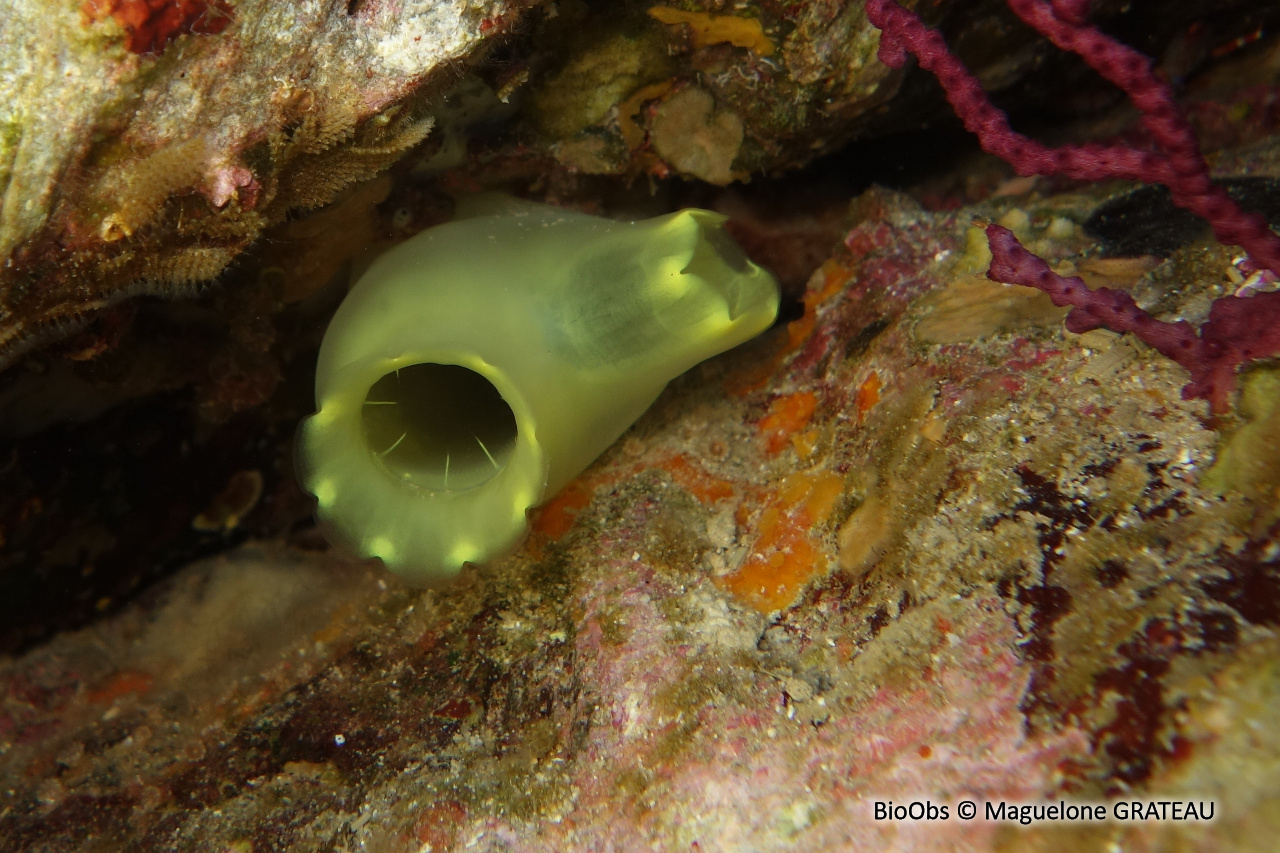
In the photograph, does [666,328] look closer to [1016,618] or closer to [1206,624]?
[1016,618]

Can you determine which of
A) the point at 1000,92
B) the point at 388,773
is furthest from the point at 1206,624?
the point at 1000,92

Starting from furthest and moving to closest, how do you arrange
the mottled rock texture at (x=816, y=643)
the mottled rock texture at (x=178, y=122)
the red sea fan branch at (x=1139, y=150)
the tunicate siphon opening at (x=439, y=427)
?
the tunicate siphon opening at (x=439, y=427) → the red sea fan branch at (x=1139, y=150) → the mottled rock texture at (x=178, y=122) → the mottled rock texture at (x=816, y=643)

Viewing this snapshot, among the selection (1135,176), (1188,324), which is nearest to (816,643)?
(1188,324)

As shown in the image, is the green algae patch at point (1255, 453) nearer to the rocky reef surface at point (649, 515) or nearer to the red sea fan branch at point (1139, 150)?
the rocky reef surface at point (649, 515)

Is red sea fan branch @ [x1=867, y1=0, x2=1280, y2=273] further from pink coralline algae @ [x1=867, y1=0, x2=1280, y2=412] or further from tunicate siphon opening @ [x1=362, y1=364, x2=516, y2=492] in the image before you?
tunicate siphon opening @ [x1=362, y1=364, x2=516, y2=492]

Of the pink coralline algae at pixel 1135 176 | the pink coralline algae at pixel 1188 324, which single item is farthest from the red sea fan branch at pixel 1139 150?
the pink coralline algae at pixel 1188 324

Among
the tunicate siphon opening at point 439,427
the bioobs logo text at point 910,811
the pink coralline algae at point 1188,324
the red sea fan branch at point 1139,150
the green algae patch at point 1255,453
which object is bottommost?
the tunicate siphon opening at point 439,427

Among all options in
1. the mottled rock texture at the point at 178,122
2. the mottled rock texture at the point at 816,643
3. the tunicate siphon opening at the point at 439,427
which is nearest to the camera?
the mottled rock texture at the point at 816,643
